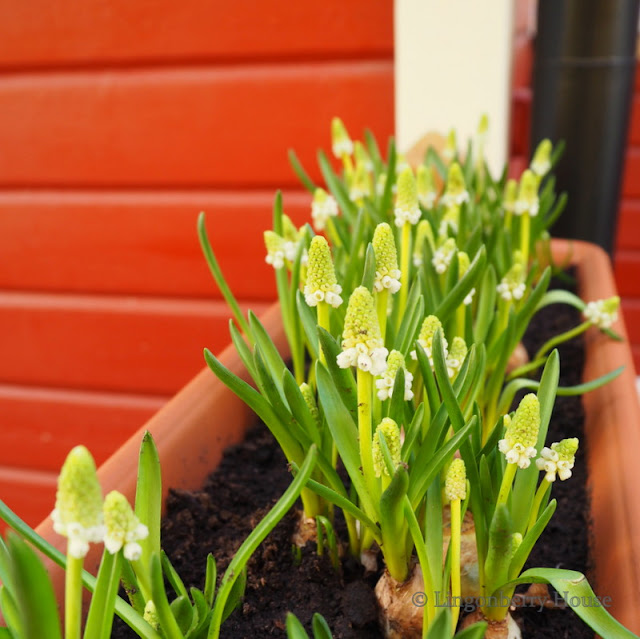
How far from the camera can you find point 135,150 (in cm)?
163

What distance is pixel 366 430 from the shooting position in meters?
0.47

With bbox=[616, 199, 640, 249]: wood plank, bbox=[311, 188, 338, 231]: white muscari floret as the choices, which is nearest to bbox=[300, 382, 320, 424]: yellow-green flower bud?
bbox=[311, 188, 338, 231]: white muscari floret

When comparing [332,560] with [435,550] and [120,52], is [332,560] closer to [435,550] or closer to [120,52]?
[435,550]

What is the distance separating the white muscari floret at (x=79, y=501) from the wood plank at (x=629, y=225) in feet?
8.09

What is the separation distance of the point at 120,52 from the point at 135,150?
0.21m

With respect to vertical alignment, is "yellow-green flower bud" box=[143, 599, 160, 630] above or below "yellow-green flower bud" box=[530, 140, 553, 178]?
below

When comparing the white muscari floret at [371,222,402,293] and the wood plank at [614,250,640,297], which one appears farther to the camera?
the wood plank at [614,250,640,297]

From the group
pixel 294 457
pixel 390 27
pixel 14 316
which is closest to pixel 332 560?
pixel 294 457

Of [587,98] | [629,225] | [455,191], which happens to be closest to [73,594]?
[455,191]

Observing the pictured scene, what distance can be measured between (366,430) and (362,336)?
0.09 meters

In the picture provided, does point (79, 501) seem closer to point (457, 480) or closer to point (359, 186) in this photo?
point (457, 480)

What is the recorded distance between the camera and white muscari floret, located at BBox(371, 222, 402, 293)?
1.61 feet

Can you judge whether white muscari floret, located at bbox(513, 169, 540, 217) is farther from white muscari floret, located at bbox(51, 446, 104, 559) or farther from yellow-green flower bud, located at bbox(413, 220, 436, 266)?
white muscari floret, located at bbox(51, 446, 104, 559)

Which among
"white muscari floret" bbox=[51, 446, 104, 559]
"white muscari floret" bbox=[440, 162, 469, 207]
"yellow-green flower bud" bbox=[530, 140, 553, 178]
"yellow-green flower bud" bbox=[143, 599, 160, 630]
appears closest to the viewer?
"white muscari floret" bbox=[51, 446, 104, 559]
